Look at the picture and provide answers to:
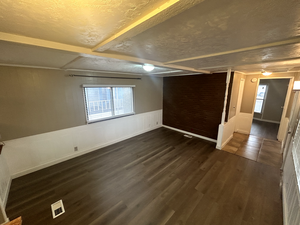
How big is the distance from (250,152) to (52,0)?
4.73 metres

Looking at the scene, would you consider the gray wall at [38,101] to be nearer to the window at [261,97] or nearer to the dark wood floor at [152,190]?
the dark wood floor at [152,190]

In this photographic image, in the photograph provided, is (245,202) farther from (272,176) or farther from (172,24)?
(172,24)

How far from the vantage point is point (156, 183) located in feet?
7.82

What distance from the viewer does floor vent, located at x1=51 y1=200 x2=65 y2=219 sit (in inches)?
71.2

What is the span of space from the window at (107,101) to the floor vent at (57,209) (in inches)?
72.9

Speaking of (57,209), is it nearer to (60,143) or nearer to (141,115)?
(60,143)

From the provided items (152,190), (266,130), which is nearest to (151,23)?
(152,190)

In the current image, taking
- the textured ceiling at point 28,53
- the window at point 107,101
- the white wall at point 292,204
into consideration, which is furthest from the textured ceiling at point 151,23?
the window at point 107,101

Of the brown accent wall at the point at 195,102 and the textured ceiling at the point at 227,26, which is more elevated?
the textured ceiling at the point at 227,26

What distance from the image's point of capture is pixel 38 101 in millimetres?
2551

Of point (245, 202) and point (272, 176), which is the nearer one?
point (245, 202)

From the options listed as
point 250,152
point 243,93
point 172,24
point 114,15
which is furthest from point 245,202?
point 243,93

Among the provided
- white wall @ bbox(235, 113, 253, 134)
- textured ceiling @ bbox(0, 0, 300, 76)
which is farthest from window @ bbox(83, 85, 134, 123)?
white wall @ bbox(235, 113, 253, 134)

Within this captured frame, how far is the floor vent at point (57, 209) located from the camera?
1.81 meters
